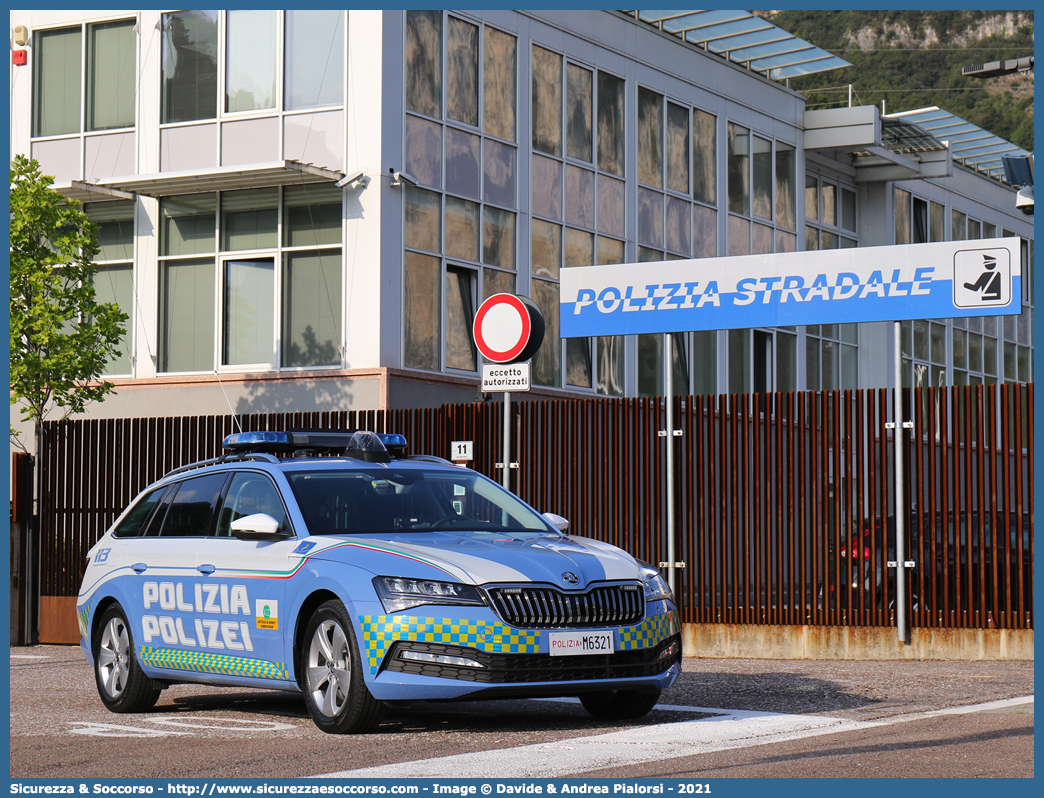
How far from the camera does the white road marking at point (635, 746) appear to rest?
7.39 metres

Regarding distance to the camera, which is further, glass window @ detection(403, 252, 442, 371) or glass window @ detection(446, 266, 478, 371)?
glass window @ detection(446, 266, 478, 371)

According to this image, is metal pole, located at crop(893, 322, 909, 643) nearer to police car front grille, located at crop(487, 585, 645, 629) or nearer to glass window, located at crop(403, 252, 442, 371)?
police car front grille, located at crop(487, 585, 645, 629)

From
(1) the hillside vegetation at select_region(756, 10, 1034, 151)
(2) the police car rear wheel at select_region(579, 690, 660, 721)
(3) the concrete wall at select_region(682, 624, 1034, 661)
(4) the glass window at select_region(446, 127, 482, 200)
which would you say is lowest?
(3) the concrete wall at select_region(682, 624, 1034, 661)

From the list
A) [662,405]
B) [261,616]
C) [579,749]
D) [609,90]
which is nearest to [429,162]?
[609,90]

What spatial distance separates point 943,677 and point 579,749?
4753 mm

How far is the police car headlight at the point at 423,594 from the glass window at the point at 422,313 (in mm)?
14869

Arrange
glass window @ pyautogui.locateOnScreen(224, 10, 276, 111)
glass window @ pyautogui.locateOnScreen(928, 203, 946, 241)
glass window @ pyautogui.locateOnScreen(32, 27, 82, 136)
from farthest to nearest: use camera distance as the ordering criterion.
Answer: glass window @ pyautogui.locateOnScreen(928, 203, 946, 241) → glass window @ pyautogui.locateOnScreen(32, 27, 82, 136) → glass window @ pyautogui.locateOnScreen(224, 10, 276, 111)

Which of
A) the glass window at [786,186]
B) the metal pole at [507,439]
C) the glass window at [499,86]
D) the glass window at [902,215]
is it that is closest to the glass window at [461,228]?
the glass window at [499,86]

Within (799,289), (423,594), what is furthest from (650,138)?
(423,594)

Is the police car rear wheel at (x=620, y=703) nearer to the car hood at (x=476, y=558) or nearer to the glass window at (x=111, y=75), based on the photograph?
the car hood at (x=476, y=558)

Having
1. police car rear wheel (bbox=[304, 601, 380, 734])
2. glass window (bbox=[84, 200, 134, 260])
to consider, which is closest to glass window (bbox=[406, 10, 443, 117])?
Result: glass window (bbox=[84, 200, 134, 260])

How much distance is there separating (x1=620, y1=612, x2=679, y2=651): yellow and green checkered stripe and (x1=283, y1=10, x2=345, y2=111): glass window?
1543 cm

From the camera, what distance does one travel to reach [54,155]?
25.8 m

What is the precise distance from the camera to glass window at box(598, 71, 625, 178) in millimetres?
28156
